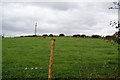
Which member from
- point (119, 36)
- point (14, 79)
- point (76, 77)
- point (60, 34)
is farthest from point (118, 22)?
point (60, 34)

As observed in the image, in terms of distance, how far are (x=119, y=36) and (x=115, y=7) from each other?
1500 millimetres

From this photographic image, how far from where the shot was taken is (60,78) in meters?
9.50

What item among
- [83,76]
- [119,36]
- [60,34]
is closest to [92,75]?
[83,76]

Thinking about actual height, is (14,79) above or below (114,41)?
below

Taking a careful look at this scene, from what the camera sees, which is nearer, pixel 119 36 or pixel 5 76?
pixel 119 36

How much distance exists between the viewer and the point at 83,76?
10.1 metres

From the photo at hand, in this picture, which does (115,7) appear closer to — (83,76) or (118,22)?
(118,22)

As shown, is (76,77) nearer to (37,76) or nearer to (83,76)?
(83,76)

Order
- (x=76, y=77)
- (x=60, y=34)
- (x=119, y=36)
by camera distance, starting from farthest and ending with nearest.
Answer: (x=60, y=34)
(x=76, y=77)
(x=119, y=36)

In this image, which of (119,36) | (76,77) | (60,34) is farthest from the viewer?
(60,34)

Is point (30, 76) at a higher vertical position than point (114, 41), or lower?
lower

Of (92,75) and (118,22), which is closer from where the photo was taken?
(118,22)

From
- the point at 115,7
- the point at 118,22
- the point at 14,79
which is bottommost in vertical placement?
the point at 14,79

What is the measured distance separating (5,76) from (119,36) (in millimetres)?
5701
